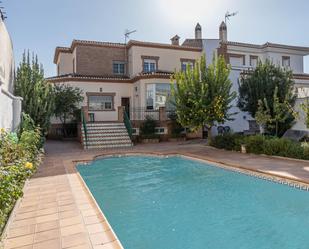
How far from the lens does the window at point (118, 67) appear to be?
25859mm

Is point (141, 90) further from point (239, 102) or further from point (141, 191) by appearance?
point (141, 191)

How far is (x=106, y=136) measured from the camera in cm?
1881

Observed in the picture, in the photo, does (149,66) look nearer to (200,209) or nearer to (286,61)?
(286,61)

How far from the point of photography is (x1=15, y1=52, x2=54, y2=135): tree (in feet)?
46.0

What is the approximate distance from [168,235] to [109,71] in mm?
22212

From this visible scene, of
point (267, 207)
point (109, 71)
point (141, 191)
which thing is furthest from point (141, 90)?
point (267, 207)

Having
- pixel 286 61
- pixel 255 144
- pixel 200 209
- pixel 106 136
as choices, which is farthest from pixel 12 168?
pixel 286 61

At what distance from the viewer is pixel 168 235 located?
530 cm

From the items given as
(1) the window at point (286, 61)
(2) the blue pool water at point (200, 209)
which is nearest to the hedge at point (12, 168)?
(2) the blue pool water at point (200, 209)

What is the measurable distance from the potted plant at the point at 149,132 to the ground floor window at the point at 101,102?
17.9ft

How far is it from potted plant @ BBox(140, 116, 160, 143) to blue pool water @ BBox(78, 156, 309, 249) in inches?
349

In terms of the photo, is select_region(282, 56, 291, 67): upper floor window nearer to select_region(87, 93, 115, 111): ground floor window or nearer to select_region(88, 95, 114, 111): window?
select_region(87, 93, 115, 111): ground floor window

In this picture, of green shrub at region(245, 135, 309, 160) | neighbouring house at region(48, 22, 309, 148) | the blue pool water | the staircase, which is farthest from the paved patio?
neighbouring house at region(48, 22, 309, 148)

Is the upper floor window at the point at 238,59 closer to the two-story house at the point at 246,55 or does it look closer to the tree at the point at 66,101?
the two-story house at the point at 246,55
